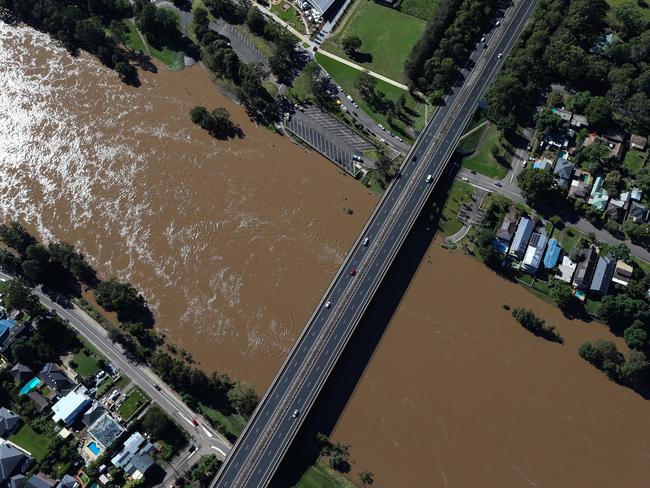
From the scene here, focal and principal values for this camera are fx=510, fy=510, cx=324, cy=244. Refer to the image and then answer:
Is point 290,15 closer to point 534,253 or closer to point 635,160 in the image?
point 534,253

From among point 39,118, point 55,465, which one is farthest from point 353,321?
point 39,118

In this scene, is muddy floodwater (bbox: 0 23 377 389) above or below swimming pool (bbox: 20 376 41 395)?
above

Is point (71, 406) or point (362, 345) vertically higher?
point (362, 345)

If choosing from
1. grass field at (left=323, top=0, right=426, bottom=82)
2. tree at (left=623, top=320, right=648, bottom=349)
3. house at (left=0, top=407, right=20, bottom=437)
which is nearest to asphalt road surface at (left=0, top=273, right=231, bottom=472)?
house at (left=0, top=407, right=20, bottom=437)

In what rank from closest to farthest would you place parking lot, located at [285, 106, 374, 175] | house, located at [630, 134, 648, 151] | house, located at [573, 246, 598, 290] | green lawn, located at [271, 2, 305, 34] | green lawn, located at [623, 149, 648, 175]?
1. house, located at [573, 246, 598, 290]
2. green lawn, located at [623, 149, 648, 175]
3. house, located at [630, 134, 648, 151]
4. parking lot, located at [285, 106, 374, 175]
5. green lawn, located at [271, 2, 305, 34]

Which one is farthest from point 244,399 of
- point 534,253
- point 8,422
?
point 534,253

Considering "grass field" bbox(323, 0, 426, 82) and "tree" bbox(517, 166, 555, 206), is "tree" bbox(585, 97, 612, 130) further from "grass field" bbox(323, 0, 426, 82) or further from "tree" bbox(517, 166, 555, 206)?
"grass field" bbox(323, 0, 426, 82)

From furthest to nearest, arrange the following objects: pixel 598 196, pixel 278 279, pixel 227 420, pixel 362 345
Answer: pixel 598 196 → pixel 278 279 → pixel 362 345 → pixel 227 420

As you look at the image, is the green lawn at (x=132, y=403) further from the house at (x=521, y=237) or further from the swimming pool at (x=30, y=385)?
the house at (x=521, y=237)
